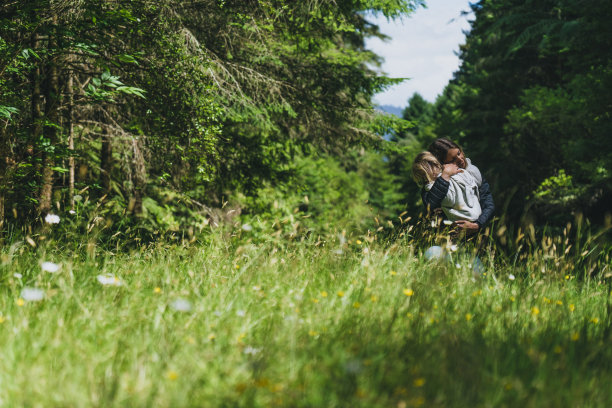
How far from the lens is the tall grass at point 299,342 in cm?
148

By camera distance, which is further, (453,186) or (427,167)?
(427,167)

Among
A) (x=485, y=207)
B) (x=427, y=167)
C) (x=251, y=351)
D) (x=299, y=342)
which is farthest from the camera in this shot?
(x=485, y=207)

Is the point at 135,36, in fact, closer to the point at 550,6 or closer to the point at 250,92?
the point at 250,92

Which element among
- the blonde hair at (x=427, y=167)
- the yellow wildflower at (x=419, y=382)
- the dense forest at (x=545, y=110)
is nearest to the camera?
the yellow wildflower at (x=419, y=382)

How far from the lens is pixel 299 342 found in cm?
185

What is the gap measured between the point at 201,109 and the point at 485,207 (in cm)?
347

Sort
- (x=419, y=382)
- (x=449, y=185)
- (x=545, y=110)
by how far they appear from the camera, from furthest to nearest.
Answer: (x=545, y=110) → (x=449, y=185) → (x=419, y=382)

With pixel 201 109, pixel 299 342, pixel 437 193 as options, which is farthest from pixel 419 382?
pixel 201 109

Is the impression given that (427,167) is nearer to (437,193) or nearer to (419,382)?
(437,193)

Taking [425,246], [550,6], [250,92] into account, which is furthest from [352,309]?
[550,6]

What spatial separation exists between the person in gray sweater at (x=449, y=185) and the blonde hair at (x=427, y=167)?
0.22 ft

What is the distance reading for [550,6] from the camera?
626 inches

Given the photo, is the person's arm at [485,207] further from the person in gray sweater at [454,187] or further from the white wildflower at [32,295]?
the white wildflower at [32,295]

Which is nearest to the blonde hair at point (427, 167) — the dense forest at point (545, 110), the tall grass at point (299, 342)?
the tall grass at point (299, 342)
